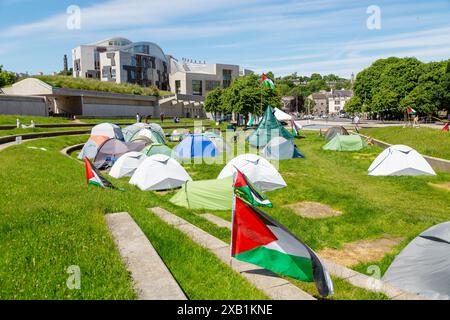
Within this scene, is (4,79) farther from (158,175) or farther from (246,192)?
(246,192)

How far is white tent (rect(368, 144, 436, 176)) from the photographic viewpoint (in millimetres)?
17469

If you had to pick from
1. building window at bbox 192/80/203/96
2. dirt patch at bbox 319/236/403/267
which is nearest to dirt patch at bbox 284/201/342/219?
dirt patch at bbox 319/236/403/267

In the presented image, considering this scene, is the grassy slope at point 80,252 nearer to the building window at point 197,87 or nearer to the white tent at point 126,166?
the white tent at point 126,166

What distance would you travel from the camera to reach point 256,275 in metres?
5.64

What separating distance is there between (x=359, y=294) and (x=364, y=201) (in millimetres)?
7931

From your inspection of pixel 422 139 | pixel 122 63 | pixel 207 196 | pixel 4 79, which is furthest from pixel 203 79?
pixel 207 196

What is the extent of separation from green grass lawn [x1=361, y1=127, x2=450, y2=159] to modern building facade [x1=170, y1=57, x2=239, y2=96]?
6911cm

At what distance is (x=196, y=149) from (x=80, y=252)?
17.8m

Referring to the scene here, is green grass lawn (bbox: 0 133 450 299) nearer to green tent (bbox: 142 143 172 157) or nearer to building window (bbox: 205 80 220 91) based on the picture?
green tent (bbox: 142 143 172 157)

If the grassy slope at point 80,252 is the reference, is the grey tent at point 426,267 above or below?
below

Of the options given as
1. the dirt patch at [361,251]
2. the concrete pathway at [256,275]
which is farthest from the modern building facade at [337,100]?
the concrete pathway at [256,275]

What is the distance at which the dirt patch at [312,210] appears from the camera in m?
11.6

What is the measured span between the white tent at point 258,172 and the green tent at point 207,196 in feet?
7.54
